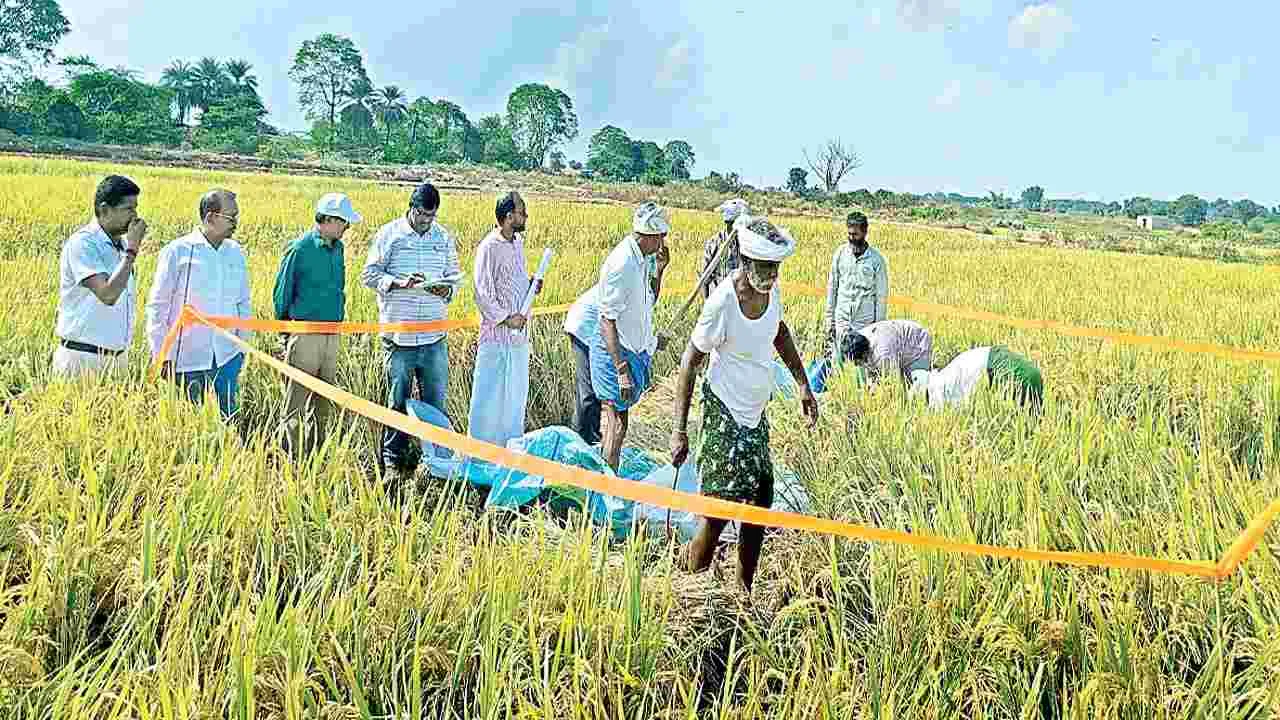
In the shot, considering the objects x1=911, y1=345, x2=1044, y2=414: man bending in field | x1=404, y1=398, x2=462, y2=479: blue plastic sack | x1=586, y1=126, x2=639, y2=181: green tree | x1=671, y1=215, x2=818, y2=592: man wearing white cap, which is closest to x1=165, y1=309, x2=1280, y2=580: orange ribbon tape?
x1=671, y1=215, x2=818, y2=592: man wearing white cap

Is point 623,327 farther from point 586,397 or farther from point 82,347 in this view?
point 82,347

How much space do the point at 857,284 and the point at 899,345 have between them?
0.82 meters

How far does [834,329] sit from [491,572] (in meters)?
4.63

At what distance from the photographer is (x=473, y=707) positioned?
6.73 feet

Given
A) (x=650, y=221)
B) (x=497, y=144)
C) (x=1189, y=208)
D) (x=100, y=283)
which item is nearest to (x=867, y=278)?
(x=650, y=221)

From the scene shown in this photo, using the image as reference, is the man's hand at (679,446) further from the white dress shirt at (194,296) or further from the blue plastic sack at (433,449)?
Result: the white dress shirt at (194,296)

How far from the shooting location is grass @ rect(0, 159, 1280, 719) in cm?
198

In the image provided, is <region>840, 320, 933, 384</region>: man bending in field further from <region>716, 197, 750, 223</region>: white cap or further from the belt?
the belt

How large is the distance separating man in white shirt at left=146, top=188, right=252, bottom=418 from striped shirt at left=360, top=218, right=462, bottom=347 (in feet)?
2.20

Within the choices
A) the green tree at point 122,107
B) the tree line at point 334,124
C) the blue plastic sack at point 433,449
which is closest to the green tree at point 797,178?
the tree line at point 334,124

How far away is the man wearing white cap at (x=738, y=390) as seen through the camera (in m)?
3.16

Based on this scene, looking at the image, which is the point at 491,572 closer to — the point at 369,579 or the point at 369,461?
the point at 369,579

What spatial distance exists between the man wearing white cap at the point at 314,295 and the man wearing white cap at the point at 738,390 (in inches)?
85.3

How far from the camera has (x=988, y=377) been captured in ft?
15.0
